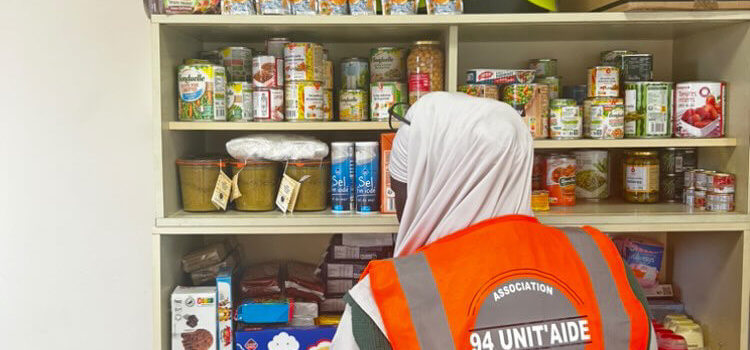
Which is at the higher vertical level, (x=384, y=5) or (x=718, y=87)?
(x=384, y=5)

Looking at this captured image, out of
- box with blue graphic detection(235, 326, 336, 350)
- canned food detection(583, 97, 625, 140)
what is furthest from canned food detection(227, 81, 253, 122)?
canned food detection(583, 97, 625, 140)

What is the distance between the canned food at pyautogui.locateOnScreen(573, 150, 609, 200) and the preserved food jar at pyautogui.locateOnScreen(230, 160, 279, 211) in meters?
0.89

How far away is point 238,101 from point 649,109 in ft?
3.64

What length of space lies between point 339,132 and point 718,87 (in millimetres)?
1083

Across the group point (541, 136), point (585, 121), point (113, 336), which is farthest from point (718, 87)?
point (113, 336)

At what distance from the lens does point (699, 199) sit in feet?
7.33

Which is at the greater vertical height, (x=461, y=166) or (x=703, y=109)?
(x=703, y=109)

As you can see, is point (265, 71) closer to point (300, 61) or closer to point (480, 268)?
point (300, 61)

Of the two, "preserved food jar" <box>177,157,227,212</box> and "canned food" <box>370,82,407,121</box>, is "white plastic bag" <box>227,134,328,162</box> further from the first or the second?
"canned food" <box>370,82,407,121</box>

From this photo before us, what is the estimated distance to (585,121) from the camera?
225 centimetres

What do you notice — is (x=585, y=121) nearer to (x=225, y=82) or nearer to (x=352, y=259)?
(x=352, y=259)

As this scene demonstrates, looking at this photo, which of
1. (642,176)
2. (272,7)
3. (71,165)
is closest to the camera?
(272,7)

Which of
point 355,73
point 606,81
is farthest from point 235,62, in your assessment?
point 606,81

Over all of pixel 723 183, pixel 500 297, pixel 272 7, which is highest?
pixel 272 7
